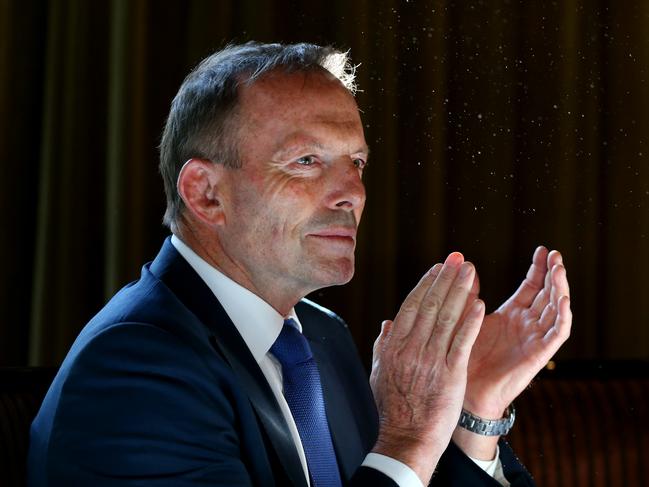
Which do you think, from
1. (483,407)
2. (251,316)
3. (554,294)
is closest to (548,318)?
(554,294)

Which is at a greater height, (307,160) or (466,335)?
(307,160)

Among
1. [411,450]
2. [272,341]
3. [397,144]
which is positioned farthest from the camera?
[397,144]

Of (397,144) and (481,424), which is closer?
(481,424)

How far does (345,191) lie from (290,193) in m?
0.08

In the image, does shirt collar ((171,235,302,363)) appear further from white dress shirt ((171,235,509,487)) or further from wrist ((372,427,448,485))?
wrist ((372,427,448,485))

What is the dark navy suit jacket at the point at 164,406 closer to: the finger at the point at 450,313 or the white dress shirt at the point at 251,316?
the white dress shirt at the point at 251,316

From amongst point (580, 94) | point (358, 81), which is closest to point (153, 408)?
point (358, 81)

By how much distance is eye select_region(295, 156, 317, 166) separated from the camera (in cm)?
141

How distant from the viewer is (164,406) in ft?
3.82

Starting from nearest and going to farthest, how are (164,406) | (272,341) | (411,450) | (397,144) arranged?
(164,406)
(411,450)
(272,341)
(397,144)

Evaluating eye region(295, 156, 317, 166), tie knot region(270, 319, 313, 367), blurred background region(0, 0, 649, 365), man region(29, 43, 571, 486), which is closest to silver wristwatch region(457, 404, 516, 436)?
man region(29, 43, 571, 486)

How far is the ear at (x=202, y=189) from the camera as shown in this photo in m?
1.42

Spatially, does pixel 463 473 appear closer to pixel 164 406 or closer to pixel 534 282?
pixel 534 282

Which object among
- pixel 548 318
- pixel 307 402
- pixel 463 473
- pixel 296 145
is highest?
pixel 296 145
